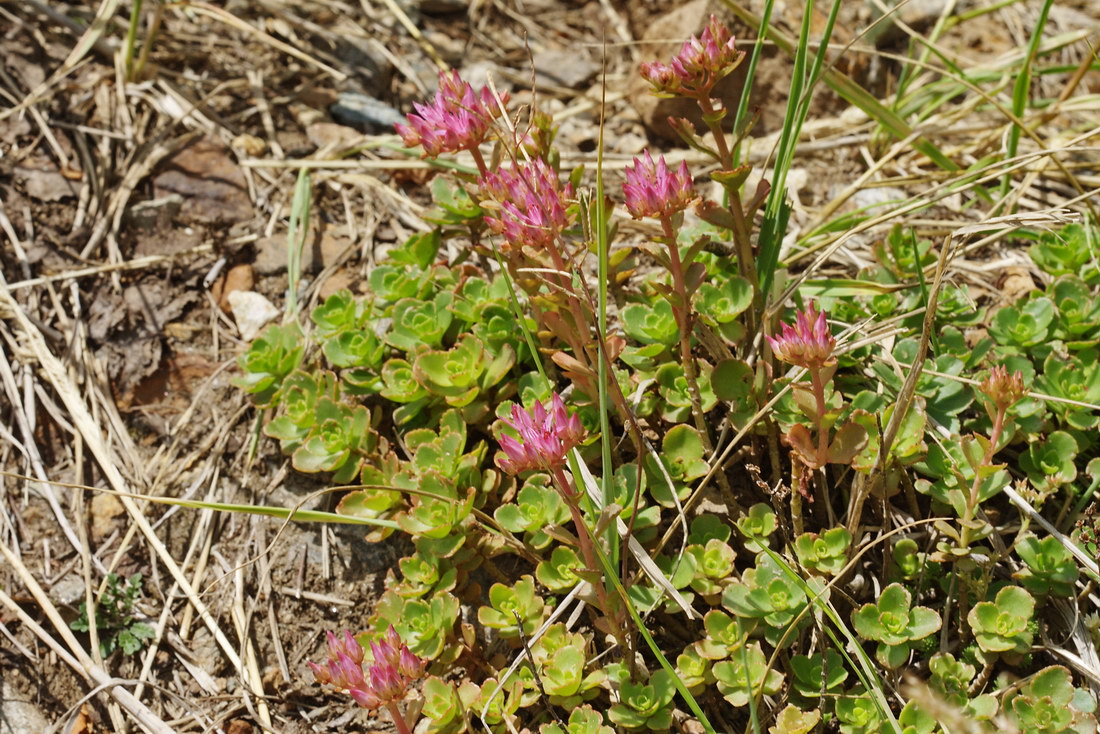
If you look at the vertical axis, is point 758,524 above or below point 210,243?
below

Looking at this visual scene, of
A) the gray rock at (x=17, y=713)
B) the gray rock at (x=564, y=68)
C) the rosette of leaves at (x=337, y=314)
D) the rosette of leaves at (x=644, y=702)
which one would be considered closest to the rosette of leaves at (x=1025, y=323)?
the rosette of leaves at (x=644, y=702)

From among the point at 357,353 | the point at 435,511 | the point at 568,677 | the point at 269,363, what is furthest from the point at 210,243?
the point at 568,677

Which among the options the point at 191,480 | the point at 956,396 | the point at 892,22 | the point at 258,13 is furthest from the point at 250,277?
the point at 892,22

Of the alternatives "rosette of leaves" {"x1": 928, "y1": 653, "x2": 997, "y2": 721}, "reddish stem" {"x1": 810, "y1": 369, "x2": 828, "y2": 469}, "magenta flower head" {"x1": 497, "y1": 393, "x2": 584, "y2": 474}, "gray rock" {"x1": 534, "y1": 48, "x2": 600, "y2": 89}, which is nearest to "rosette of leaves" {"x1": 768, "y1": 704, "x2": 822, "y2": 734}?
"rosette of leaves" {"x1": 928, "y1": 653, "x2": 997, "y2": 721}

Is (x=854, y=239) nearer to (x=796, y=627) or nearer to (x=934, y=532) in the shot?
(x=934, y=532)

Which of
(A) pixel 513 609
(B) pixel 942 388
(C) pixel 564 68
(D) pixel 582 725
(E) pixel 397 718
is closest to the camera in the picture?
(E) pixel 397 718

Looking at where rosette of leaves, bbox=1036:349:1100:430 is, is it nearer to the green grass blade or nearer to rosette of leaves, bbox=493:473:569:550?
the green grass blade

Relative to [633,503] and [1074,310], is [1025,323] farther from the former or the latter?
[633,503]
